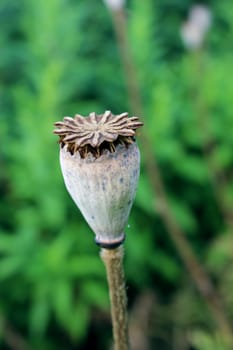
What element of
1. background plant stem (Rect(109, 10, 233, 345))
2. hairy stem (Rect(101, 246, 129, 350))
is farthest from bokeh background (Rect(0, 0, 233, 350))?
hairy stem (Rect(101, 246, 129, 350))

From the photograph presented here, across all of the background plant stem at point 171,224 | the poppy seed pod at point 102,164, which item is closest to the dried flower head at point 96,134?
the poppy seed pod at point 102,164

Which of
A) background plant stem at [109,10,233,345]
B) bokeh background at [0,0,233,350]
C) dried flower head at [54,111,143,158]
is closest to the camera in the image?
dried flower head at [54,111,143,158]

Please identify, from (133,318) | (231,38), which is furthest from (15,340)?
(231,38)

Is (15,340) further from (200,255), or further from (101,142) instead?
(101,142)

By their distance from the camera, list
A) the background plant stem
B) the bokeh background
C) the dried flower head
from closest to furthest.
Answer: the dried flower head
the background plant stem
the bokeh background

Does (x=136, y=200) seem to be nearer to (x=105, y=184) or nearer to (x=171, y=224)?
(x=171, y=224)

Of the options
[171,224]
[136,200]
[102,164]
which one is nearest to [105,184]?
[102,164]

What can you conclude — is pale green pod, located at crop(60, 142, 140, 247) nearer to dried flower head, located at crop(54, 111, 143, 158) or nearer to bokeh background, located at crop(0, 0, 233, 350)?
dried flower head, located at crop(54, 111, 143, 158)
